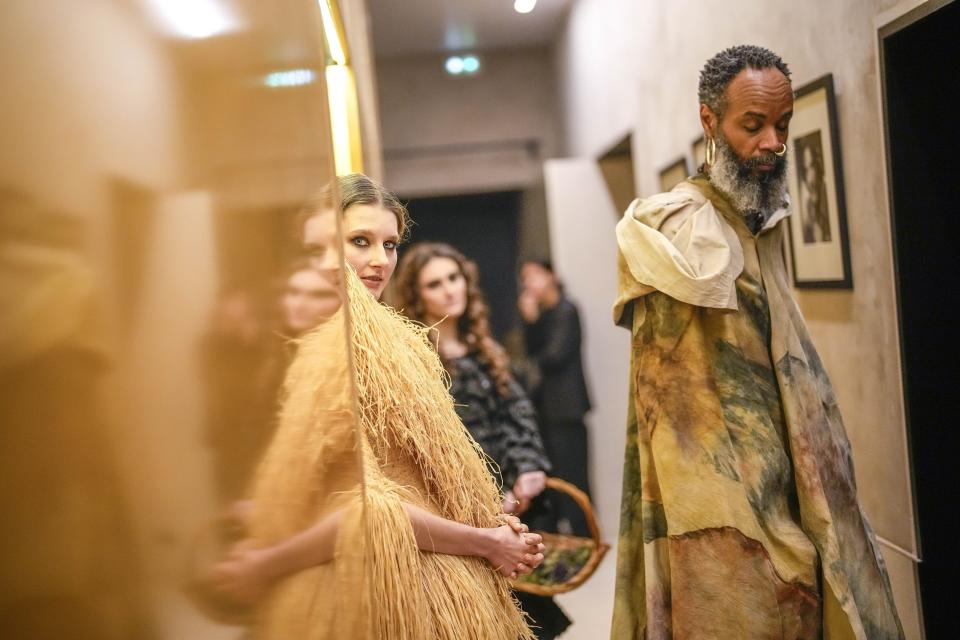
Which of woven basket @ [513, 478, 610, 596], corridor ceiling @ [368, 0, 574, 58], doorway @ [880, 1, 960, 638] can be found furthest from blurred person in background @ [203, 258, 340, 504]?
doorway @ [880, 1, 960, 638]

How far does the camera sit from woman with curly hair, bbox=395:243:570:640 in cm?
113

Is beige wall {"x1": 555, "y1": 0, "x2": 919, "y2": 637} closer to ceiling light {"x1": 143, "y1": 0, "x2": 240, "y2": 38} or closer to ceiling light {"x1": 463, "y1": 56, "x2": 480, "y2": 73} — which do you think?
ceiling light {"x1": 463, "y1": 56, "x2": 480, "y2": 73}

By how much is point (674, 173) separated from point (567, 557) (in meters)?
0.63

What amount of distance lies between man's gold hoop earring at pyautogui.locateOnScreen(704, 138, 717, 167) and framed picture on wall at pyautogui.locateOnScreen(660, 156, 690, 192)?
5cm

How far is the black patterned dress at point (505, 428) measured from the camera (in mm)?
1148

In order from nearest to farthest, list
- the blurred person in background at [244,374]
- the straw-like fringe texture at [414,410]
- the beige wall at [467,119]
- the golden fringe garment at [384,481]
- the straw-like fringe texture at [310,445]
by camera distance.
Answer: the blurred person in background at [244,374], the straw-like fringe texture at [310,445], the golden fringe garment at [384,481], the straw-like fringe texture at [414,410], the beige wall at [467,119]

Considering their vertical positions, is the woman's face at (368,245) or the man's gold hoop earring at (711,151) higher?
the man's gold hoop earring at (711,151)

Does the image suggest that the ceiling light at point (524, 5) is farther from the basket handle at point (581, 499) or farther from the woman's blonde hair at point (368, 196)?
the basket handle at point (581, 499)

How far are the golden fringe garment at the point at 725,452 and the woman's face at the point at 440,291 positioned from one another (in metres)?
0.27

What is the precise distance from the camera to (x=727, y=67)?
4.20 feet

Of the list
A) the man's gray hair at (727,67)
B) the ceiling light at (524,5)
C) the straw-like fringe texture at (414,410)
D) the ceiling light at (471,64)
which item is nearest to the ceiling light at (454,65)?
the ceiling light at (471,64)

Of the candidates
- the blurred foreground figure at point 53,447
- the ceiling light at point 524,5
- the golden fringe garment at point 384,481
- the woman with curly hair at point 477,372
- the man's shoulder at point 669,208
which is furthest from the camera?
the ceiling light at point 524,5

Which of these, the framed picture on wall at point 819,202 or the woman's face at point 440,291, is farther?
the framed picture on wall at point 819,202

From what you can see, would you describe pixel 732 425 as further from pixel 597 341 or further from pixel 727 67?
pixel 727 67
